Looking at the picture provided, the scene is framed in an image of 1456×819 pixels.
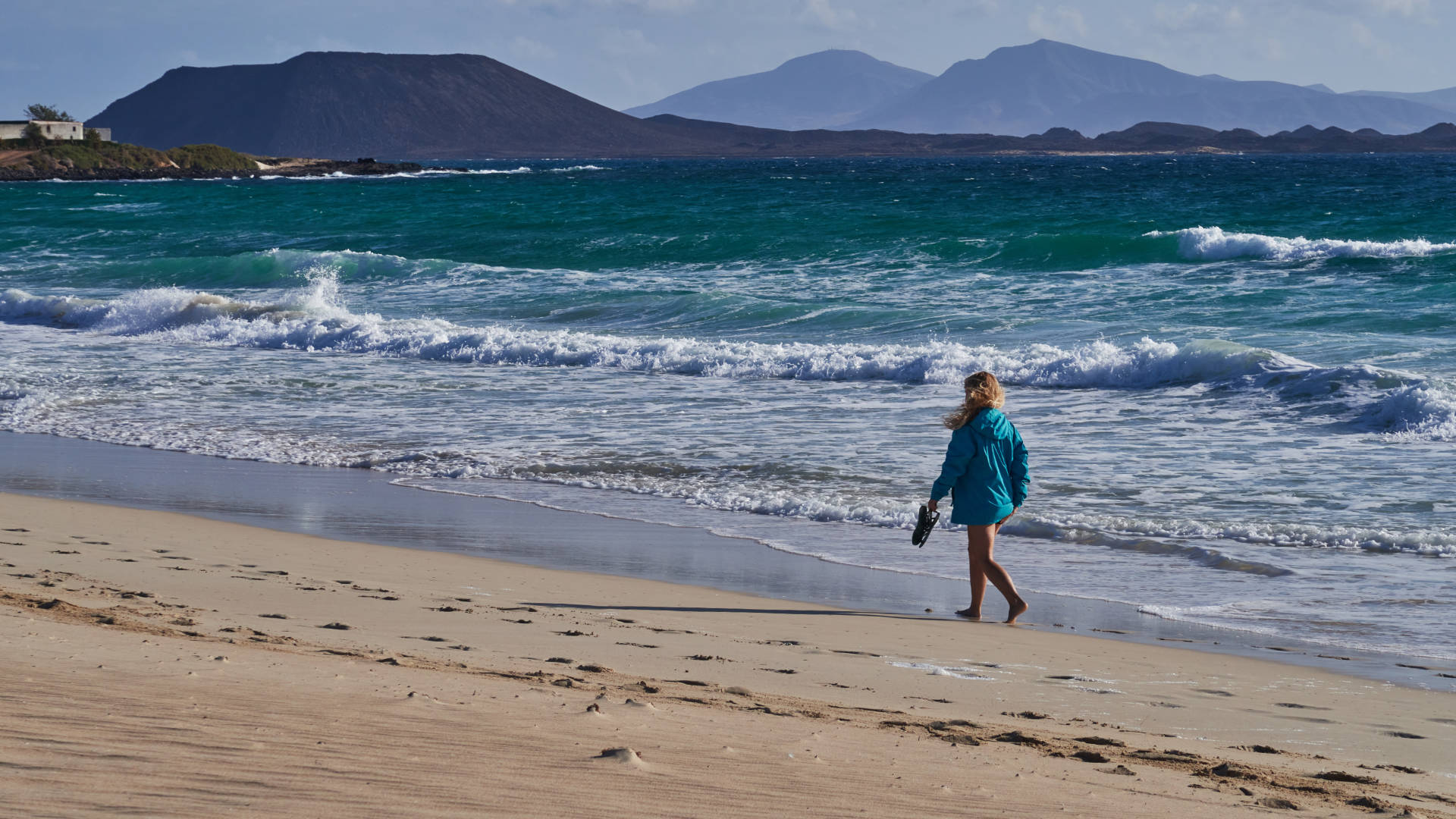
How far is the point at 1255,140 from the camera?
616 feet

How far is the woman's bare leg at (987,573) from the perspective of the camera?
240 inches

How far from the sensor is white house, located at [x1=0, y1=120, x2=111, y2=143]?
354ft

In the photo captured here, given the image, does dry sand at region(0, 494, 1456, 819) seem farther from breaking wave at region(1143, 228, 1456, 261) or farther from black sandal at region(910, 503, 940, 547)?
breaking wave at region(1143, 228, 1456, 261)

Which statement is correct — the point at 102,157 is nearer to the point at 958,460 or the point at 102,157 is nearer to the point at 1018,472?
the point at 958,460

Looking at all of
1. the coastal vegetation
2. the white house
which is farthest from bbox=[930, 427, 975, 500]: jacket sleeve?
the white house

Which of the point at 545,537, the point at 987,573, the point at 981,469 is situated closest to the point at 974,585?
the point at 987,573

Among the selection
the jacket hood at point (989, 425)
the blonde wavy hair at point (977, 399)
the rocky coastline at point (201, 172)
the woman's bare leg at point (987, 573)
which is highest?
the rocky coastline at point (201, 172)

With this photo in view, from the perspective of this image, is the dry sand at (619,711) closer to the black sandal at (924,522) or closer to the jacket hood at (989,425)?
the black sandal at (924,522)

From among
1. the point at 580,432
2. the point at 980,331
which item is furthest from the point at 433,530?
the point at 980,331

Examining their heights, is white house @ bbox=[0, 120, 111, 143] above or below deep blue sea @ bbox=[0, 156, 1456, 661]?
above

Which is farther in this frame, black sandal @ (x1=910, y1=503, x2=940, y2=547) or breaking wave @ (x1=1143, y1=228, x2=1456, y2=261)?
breaking wave @ (x1=1143, y1=228, x2=1456, y2=261)

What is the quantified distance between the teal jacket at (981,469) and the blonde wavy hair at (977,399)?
4 cm

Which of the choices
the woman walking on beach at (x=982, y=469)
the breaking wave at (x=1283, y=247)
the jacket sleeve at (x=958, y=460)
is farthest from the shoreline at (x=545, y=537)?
the breaking wave at (x=1283, y=247)

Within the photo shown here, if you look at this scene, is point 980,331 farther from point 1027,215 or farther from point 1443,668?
point 1027,215
